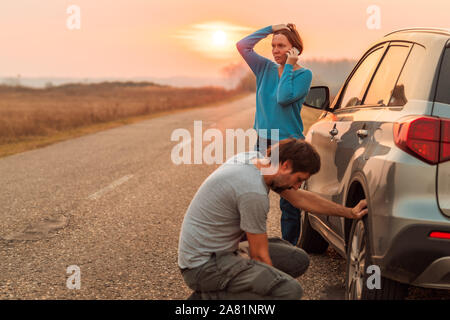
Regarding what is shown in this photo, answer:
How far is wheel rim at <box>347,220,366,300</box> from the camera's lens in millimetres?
3373

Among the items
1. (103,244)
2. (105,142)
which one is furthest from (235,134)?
(103,244)

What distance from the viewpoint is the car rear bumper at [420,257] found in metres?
2.86

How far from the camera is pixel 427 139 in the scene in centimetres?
294

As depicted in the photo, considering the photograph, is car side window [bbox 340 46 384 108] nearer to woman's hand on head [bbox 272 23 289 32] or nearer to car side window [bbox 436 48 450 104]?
woman's hand on head [bbox 272 23 289 32]

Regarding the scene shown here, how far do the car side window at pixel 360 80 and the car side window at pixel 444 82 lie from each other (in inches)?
43.7

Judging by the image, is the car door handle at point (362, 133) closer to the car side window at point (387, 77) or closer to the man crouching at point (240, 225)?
the car side window at point (387, 77)

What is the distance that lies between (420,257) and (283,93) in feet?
6.04

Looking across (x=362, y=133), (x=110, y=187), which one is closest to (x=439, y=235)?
(x=362, y=133)

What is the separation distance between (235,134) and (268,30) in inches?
511

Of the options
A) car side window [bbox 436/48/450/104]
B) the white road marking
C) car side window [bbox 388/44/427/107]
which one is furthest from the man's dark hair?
the white road marking

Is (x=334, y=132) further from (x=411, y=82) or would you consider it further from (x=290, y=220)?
(x=411, y=82)

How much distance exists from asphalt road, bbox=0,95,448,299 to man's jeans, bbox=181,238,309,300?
0.74m

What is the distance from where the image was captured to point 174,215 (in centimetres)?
675

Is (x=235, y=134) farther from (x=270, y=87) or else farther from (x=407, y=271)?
(x=407, y=271)
